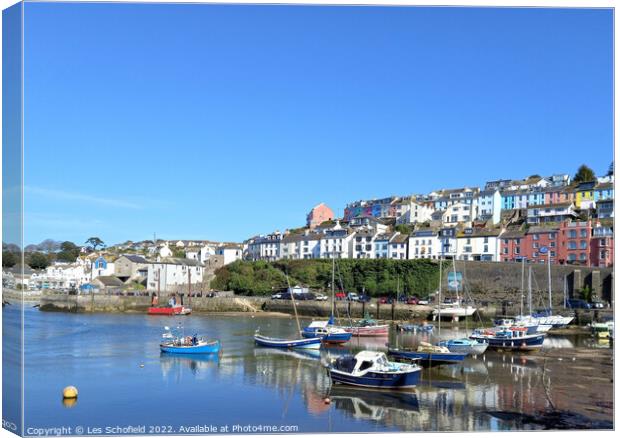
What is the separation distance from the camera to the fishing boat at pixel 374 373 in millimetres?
12695

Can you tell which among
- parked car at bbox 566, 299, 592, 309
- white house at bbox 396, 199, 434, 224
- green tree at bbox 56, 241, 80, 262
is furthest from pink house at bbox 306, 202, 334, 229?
parked car at bbox 566, 299, 592, 309

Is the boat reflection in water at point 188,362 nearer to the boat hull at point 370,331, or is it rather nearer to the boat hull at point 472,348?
the boat hull at point 472,348

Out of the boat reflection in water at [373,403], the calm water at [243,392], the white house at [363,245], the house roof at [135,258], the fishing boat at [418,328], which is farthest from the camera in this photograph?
the house roof at [135,258]

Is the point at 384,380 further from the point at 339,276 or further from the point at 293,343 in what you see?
the point at 339,276

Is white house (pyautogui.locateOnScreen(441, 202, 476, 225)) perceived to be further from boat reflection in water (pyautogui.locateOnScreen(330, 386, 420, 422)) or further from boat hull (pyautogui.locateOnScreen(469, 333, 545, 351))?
boat reflection in water (pyautogui.locateOnScreen(330, 386, 420, 422))

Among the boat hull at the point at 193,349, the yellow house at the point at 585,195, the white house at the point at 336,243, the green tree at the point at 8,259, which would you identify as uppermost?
the yellow house at the point at 585,195

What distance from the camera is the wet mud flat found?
381 inches

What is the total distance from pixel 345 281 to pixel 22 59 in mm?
29208

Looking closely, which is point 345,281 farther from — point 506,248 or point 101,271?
point 101,271

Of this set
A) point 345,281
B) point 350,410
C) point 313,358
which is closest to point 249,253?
point 345,281

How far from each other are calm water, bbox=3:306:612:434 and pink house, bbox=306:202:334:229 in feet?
106

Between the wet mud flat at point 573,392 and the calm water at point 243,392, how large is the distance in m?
0.30

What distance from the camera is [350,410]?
433 inches

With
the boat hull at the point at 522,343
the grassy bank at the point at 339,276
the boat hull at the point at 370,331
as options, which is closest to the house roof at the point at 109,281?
the grassy bank at the point at 339,276
